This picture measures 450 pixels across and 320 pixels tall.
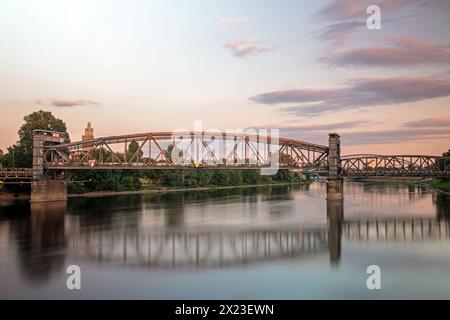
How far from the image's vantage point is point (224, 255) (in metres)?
32.9

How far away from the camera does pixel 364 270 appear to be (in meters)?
27.9

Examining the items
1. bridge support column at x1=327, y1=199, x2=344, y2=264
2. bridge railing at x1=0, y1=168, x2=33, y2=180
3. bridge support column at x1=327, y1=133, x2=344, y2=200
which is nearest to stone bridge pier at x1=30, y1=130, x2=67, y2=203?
bridge railing at x1=0, y1=168, x2=33, y2=180

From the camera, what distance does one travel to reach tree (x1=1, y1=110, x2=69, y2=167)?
86312mm

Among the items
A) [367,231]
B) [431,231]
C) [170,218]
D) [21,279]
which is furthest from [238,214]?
[21,279]

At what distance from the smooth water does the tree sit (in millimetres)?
31909

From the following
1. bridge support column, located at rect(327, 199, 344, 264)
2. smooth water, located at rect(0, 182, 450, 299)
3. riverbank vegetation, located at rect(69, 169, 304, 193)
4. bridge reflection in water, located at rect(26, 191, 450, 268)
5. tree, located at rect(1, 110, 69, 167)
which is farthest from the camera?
riverbank vegetation, located at rect(69, 169, 304, 193)

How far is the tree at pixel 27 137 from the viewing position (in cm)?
8631

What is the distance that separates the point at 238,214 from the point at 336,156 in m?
27.7

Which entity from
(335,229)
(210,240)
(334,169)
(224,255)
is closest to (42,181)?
→ (210,240)

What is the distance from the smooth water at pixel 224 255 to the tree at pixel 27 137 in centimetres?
3191

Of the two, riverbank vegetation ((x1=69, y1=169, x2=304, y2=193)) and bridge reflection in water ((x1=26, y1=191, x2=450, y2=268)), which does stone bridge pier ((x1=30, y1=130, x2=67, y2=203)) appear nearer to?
riverbank vegetation ((x1=69, y1=169, x2=304, y2=193))

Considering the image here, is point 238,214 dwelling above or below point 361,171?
below
